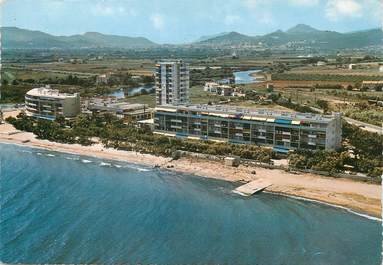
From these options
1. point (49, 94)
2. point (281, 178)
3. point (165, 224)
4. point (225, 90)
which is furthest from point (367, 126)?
point (49, 94)

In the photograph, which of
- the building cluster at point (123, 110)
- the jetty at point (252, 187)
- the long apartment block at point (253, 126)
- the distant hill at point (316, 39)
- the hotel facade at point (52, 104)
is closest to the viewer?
the jetty at point (252, 187)

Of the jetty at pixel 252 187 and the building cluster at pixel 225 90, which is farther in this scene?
the building cluster at pixel 225 90

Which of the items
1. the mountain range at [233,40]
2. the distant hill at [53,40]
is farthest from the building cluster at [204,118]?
the mountain range at [233,40]

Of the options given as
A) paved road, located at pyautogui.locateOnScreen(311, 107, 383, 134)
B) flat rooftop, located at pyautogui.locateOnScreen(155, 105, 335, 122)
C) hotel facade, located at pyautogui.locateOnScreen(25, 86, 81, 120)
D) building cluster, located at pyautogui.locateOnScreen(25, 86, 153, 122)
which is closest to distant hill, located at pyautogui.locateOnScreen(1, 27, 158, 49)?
hotel facade, located at pyautogui.locateOnScreen(25, 86, 81, 120)

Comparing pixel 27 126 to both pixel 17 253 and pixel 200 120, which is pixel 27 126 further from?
pixel 17 253

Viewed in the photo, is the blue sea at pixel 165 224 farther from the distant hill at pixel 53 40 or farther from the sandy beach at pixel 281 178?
the distant hill at pixel 53 40

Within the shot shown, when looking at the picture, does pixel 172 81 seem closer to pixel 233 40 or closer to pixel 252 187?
pixel 252 187
